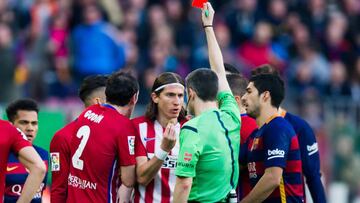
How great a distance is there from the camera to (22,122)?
39.5ft

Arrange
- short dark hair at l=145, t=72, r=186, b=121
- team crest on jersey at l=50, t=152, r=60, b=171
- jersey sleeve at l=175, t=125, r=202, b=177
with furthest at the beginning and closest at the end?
1. team crest on jersey at l=50, t=152, r=60, b=171
2. short dark hair at l=145, t=72, r=186, b=121
3. jersey sleeve at l=175, t=125, r=202, b=177

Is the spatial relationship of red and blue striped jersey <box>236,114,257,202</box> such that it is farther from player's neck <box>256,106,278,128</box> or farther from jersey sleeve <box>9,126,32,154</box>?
jersey sleeve <box>9,126,32,154</box>

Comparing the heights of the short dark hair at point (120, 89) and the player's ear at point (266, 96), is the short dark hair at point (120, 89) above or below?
above

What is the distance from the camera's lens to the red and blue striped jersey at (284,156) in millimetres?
10586

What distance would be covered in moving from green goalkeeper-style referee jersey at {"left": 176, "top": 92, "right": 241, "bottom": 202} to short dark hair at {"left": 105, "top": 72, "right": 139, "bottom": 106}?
2.56ft

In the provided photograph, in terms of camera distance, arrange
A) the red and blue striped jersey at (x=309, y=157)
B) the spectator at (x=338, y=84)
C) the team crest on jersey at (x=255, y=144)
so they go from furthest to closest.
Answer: the spectator at (x=338, y=84) < the red and blue striped jersey at (x=309, y=157) < the team crest on jersey at (x=255, y=144)

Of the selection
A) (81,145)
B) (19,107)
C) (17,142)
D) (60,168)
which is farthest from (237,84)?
(17,142)

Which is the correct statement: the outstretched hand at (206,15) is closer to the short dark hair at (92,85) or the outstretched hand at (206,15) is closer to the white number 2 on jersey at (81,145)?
the short dark hair at (92,85)

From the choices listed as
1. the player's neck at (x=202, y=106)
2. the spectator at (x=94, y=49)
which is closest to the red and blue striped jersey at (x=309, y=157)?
the player's neck at (x=202, y=106)

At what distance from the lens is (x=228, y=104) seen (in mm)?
10469

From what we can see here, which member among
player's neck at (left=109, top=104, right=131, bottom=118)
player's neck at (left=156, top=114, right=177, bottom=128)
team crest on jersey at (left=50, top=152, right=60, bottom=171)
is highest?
player's neck at (left=109, top=104, right=131, bottom=118)

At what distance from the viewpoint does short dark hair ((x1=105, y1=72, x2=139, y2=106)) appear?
10688 mm

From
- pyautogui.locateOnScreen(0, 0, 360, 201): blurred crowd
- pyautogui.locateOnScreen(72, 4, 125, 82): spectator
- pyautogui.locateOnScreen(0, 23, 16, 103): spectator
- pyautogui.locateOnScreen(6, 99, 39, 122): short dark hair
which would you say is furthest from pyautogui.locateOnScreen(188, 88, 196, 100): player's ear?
pyautogui.locateOnScreen(72, 4, 125, 82): spectator

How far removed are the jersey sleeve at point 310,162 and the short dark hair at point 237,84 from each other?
814 mm
